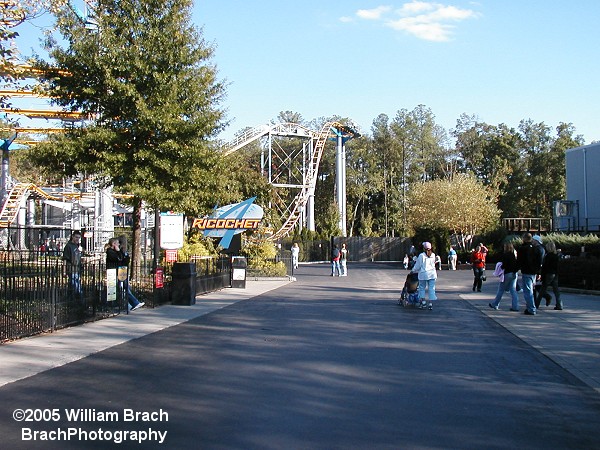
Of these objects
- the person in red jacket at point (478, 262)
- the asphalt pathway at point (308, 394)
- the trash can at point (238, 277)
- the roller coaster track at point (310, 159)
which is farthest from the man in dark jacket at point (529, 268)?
the roller coaster track at point (310, 159)

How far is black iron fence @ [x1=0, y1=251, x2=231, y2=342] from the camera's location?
36.5 feet

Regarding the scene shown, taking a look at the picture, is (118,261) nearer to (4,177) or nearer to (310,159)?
(4,177)

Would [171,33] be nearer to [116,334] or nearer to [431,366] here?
[116,334]

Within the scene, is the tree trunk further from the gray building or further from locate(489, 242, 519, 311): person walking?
the gray building

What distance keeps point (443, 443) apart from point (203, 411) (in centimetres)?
243

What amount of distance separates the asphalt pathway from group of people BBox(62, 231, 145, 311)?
6.30 feet

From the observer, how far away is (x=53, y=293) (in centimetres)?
1230

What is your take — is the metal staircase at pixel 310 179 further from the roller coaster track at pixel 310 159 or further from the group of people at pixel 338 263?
the group of people at pixel 338 263

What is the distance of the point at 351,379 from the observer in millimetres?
8375

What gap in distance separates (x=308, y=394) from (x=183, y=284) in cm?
1057

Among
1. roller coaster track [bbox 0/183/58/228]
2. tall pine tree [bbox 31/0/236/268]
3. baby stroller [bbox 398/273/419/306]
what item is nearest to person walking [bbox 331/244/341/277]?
tall pine tree [bbox 31/0/236/268]

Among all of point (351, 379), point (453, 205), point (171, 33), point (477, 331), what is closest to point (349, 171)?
point (453, 205)

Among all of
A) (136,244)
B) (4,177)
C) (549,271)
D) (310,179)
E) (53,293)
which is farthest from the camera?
(310,179)

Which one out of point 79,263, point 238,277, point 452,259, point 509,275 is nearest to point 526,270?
point 509,275
